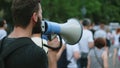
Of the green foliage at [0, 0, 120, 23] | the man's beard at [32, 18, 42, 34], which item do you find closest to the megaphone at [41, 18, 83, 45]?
the man's beard at [32, 18, 42, 34]

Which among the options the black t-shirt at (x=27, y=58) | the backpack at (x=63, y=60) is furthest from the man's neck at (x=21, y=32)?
the backpack at (x=63, y=60)

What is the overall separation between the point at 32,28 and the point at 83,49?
791 cm

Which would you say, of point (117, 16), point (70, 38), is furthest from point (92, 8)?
point (70, 38)

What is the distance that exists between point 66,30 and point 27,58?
85cm

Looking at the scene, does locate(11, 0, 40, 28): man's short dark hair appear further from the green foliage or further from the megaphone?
the green foliage

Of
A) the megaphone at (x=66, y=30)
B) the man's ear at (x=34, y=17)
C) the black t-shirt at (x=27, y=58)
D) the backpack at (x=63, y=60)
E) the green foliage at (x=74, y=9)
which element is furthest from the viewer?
the green foliage at (x=74, y=9)

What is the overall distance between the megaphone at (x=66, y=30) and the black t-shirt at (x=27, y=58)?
38 cm

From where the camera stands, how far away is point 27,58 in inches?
145

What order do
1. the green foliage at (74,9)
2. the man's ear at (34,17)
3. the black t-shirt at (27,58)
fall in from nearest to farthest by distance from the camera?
the black t-shirt at (27,58) → the man's ear at (34,17) → the green foliage at (74,9)

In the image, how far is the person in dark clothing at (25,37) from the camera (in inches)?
145

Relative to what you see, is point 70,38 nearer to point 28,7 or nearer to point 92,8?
point 28,7

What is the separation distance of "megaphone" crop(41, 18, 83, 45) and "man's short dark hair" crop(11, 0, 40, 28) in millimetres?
294

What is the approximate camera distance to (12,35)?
3.85 metres

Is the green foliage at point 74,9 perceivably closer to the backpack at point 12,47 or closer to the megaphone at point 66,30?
the megaphone at point 66,30
